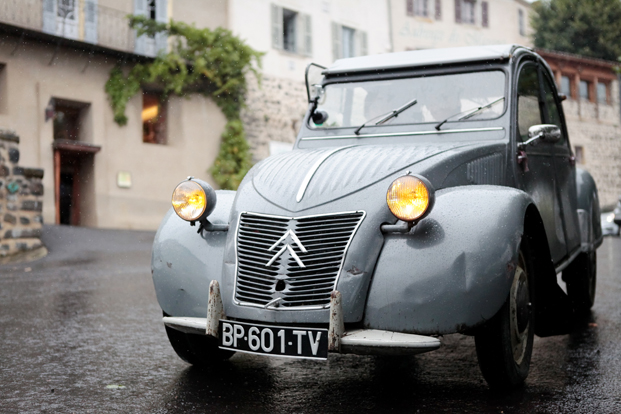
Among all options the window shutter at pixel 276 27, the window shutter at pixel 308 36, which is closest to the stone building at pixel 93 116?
the window shutter at pixel 276 27

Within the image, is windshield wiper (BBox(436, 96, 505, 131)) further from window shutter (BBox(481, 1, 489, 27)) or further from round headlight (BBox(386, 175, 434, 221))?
window shutter (BBox(481, 1, 489, 27))

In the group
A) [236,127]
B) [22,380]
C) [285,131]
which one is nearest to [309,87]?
[22,380]

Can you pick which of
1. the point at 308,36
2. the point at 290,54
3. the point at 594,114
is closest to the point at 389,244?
the point at 290,54

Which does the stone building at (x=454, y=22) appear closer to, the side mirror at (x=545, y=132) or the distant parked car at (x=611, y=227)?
the distant parked car at (x=611, y=227)

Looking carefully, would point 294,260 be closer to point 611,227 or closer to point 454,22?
point 611,227

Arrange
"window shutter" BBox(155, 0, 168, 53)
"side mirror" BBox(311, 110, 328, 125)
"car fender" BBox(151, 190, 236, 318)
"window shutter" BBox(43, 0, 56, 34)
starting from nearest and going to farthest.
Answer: "car fender" BBox(151, 190, 236, 318) → "side mirror" BBox(311, 110, 328, 125) → "window shutter" BBox(43, 0, 56, 34) → "window shutter" BBox(155, 0, 168, 53)

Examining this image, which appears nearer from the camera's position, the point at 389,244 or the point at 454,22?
the point at 389,244

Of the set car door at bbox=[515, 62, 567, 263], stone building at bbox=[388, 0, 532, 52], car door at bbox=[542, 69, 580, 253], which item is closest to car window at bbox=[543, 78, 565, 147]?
car door at bbox=[542, 69, 580, 253]

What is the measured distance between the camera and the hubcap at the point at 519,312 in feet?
11.7

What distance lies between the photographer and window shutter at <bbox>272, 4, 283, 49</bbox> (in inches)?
928

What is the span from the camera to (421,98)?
4.77m

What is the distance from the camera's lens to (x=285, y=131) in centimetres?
2447

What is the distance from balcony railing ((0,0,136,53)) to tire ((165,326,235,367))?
1604cm

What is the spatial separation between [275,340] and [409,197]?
35.5 inches
